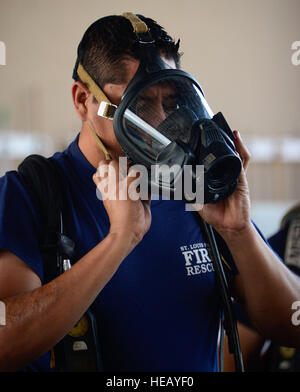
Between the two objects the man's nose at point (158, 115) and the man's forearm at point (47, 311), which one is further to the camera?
the man's nose at point (158, 115)

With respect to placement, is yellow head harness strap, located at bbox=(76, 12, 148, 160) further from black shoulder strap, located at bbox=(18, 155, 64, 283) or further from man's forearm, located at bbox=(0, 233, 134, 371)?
man's forearm, located at bbox=(0, 233, 134, 371)

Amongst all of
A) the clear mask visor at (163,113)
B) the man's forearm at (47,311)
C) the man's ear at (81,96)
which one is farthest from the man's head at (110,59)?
the man's forearm at (47,311)

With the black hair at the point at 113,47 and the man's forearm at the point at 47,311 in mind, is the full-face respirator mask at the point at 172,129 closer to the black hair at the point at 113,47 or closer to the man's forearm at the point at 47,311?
the black hair at the point at 113,47

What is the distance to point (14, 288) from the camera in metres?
1.03

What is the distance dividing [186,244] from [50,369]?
0.55 metres

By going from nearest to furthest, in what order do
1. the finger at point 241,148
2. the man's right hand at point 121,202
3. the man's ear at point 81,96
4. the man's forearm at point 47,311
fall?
the man's forearm at point 47,311 → the man's right hand at point 121,202 → the finger at point 241,148 → the man's ear at point 81,96

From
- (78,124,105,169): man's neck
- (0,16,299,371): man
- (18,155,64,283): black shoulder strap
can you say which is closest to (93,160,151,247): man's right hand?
(0,16,299,371): man

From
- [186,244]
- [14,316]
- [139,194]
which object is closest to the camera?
[14,316]

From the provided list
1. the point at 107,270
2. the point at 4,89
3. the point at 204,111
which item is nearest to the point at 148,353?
the point at 107,270

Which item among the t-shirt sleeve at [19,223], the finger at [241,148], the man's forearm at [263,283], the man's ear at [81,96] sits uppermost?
the man's ear at [81,96]

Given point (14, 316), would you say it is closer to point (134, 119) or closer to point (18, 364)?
point (18, 364)

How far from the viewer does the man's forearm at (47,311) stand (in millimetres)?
983

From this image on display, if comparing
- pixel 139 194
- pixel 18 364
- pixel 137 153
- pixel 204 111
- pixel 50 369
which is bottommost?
pixel 50 369

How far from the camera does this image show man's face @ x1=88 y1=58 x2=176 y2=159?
1.16m
